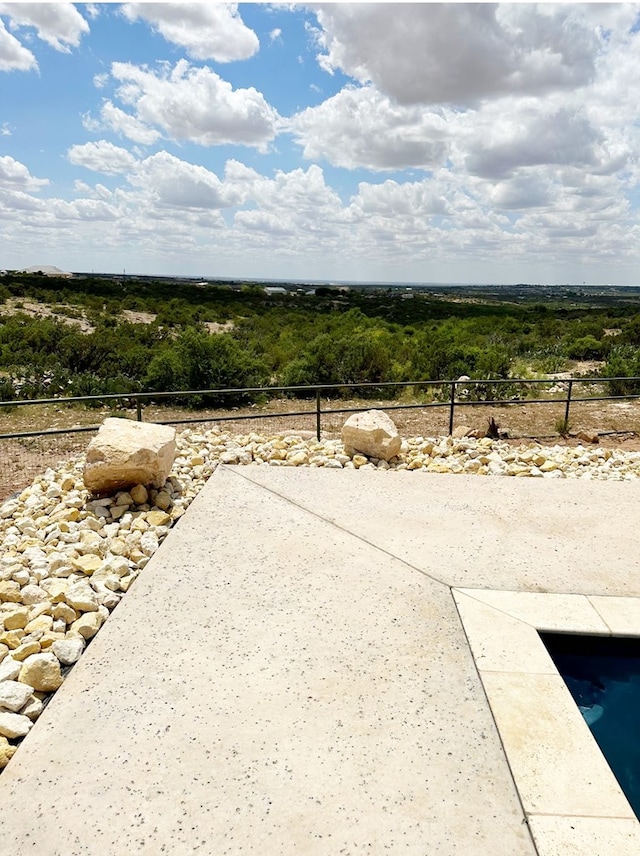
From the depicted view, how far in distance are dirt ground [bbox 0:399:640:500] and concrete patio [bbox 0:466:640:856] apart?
447cm

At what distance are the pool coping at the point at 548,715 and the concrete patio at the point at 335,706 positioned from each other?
0.04 feet

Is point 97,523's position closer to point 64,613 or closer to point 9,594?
point 9,594

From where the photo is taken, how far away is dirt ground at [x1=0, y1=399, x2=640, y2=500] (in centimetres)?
1000

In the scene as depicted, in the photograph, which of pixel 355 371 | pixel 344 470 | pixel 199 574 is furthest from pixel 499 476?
pixel 355 371

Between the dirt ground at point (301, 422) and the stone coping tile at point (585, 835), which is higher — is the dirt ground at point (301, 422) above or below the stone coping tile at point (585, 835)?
below

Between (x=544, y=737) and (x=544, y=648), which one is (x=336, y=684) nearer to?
(x=544, y=737)

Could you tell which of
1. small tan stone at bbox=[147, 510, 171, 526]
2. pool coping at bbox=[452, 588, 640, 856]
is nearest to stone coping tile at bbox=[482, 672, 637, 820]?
pool coping at bbox=[452, 588, 640, 856]

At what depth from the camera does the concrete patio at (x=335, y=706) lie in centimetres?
287

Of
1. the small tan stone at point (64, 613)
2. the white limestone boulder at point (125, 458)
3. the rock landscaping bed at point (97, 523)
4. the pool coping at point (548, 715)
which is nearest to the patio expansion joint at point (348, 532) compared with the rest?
the pool coping at point (548, 715)

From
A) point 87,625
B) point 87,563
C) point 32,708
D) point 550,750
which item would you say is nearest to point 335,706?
point 550,750

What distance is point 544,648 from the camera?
4.25 meters

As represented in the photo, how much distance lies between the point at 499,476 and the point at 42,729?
20.3ft

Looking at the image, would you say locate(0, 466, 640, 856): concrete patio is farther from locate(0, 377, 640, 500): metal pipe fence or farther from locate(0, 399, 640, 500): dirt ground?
locate(0, 399, 640, 500): dirt ground

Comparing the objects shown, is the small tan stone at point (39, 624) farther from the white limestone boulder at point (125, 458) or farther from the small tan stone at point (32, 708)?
the white limestone boulder at point (125, 458)
